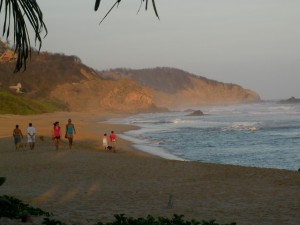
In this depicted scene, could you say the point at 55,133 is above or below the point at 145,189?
above

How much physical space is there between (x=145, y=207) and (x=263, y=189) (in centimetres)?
360

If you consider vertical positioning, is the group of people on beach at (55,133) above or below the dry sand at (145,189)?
above

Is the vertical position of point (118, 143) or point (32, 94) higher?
point (32, 94)

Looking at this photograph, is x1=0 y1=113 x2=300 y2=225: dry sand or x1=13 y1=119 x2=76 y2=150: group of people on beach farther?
x1=13 y1=119 x2=76 y2=150: group of people on beach

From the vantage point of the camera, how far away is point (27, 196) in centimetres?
1080

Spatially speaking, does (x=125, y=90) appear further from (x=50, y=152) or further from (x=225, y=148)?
(x=50, y=152)

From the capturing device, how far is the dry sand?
365 inches

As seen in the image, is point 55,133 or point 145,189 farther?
point 55,133

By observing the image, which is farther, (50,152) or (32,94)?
(32,94)

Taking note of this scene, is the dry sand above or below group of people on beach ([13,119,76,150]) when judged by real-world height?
below

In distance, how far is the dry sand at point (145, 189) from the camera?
928 centimetres

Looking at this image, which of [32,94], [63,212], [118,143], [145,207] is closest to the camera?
[63,212]

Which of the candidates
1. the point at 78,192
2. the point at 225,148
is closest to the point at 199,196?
the point at 78,192

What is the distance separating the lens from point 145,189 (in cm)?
1234
